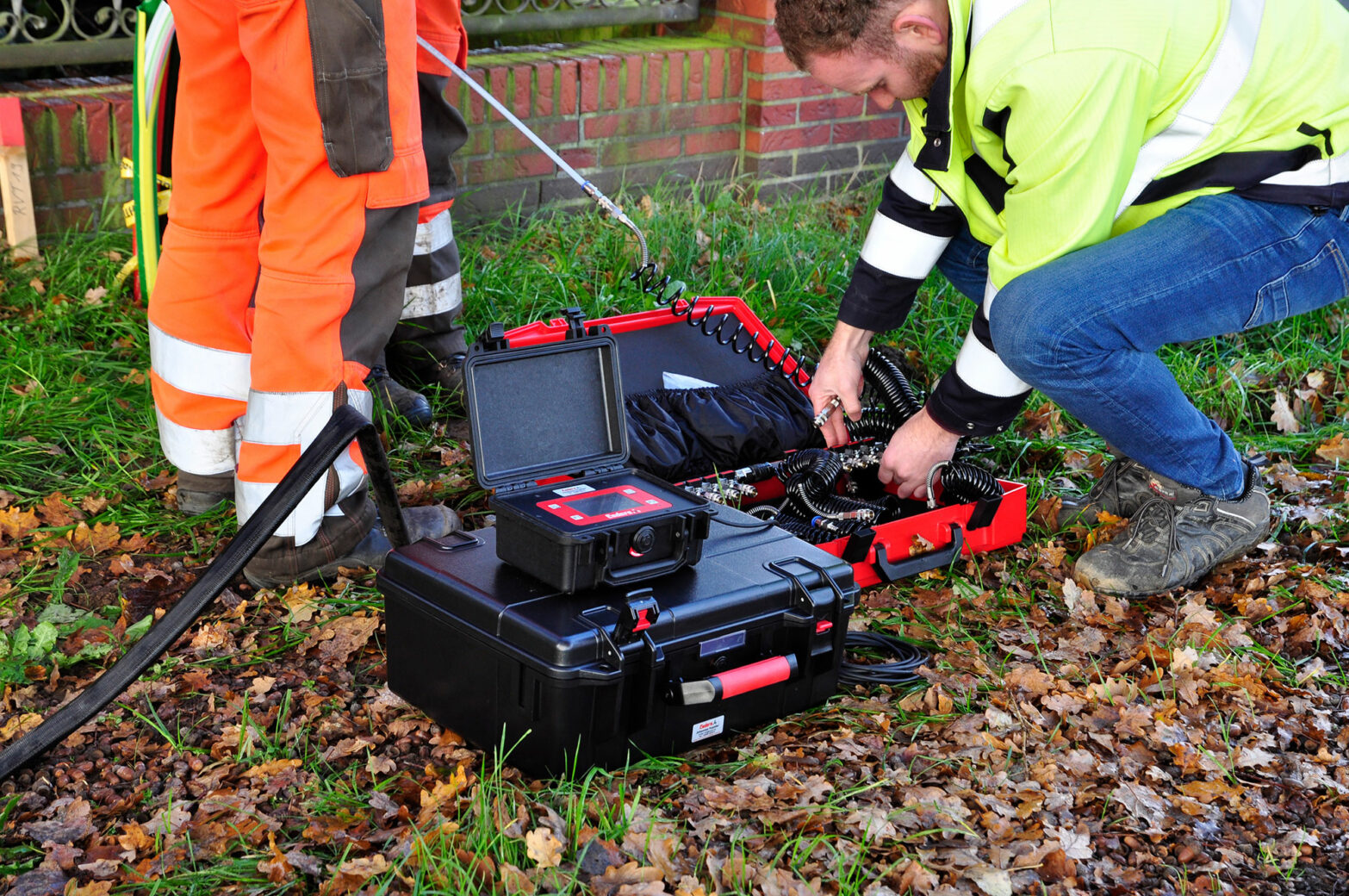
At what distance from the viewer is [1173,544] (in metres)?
3.26

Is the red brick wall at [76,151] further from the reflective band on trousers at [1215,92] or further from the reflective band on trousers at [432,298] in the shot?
the reflective band on trousers at [1215,92]

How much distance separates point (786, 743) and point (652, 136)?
373cm

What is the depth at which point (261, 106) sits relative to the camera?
8.77 ft

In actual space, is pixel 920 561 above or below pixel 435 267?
below

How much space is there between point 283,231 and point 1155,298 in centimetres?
200

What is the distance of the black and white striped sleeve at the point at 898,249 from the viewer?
3.23m

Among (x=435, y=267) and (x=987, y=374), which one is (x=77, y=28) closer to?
(x=435, y=267)

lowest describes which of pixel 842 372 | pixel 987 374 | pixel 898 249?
pixel 842 372

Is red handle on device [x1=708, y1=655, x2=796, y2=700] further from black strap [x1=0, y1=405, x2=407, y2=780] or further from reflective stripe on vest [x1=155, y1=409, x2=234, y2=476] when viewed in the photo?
reflective stripe on vest [x1=155, y1=409, x2=234, y2=476]

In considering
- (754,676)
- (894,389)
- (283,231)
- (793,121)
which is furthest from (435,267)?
(793,121)

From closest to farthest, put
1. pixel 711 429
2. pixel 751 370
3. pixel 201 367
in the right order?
pixel 201 367 < pixel 711 429 < pixel 751 370

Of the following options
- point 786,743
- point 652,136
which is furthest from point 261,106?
point 652,136

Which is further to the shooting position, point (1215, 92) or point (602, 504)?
point (1215, 92)

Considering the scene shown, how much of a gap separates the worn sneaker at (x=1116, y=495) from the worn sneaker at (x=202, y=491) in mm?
2331
